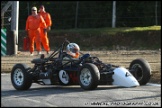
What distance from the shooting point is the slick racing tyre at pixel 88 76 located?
12.1 m

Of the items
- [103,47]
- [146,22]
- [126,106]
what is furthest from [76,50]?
[146,22]

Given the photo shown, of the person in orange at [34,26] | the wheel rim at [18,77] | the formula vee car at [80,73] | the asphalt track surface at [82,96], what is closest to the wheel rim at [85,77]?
the formula vee car at [80,73]

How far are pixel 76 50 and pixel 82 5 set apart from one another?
795 inches

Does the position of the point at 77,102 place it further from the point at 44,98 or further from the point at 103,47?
the point at 103,47

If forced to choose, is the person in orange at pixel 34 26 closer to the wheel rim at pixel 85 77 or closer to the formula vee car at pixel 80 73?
the formula vee car at pixel 80 73

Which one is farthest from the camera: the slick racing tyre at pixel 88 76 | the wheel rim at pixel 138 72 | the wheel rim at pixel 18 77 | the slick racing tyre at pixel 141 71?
the wheel rim at pixel 18 77

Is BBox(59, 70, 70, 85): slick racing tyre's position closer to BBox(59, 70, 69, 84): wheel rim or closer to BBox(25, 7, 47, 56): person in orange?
BBox(59, 70, 69, 84): wheel rim

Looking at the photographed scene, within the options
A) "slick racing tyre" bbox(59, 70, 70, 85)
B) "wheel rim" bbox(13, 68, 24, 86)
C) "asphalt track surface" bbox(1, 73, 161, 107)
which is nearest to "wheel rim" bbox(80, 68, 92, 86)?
"asphalt track surface" bbox(1, 73, 161, 107)

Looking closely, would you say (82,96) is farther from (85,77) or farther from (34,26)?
(34,26)

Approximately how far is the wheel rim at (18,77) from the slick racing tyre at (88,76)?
165 centimetres

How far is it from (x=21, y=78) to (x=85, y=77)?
6.06 feet

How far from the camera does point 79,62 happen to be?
13.1 meters

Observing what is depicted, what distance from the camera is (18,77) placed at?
44.3 feet

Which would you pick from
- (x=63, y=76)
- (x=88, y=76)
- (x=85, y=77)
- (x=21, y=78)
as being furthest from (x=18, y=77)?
(x=88, y=76)
